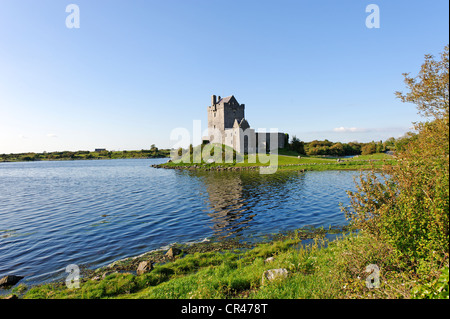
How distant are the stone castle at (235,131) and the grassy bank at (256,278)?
70173 millimetres

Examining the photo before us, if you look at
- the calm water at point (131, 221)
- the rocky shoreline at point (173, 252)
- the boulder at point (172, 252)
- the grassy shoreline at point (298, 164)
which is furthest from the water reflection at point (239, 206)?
the grassy shoreline at point (298, 164)

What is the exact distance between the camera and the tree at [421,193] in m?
6.79

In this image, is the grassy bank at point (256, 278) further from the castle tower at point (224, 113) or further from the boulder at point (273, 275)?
the castle tower at point (224, 113)

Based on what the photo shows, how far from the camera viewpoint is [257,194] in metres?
→ 33.0

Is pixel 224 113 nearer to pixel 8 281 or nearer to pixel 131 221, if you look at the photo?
pixel 131 221

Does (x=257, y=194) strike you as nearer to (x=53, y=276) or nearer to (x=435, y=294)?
(x=53, y=276)

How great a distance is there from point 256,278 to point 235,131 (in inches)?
2952

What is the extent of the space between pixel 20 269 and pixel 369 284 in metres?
18.1

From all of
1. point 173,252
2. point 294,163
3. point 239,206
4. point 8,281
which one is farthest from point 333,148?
point 8,281

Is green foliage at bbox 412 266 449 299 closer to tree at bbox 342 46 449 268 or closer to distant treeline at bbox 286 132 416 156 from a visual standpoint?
tree at bbox 342 46 449 268

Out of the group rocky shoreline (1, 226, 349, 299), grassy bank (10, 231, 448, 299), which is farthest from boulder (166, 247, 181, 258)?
grassy bank (10, 231, 448, 299)
